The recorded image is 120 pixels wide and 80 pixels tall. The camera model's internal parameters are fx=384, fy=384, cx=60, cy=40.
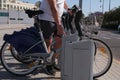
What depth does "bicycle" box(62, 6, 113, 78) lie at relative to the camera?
652 centimetres

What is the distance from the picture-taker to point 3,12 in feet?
261

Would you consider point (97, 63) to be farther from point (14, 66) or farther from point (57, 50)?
point (14, 66)

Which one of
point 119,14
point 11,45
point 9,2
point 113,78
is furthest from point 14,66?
point 9,2

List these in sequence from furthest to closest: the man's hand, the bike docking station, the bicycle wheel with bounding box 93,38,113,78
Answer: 1. the bicycle wheel with bounding box 93,38,113,78
2. the man's hand
3. the bike docking station

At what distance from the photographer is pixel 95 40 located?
6.46 metres

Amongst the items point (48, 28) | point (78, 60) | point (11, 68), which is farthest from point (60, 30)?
point (11, 68)

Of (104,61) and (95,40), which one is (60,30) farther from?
(104,61)

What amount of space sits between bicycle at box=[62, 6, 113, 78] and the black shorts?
563 millimetres

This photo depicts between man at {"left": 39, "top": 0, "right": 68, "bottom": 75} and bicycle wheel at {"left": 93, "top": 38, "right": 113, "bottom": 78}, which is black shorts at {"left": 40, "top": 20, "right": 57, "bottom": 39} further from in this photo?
Result: bicycle wheel at {"left": 93, "top": 38, "right": 113, "bottom": 78}

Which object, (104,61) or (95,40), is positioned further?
(104,61)

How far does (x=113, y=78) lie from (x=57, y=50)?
51.3 inches

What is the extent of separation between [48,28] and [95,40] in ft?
2.69

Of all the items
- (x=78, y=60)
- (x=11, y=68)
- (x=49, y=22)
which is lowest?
(x=11, y=68)

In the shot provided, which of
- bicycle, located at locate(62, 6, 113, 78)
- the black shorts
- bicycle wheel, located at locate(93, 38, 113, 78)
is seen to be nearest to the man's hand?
the black shorts
